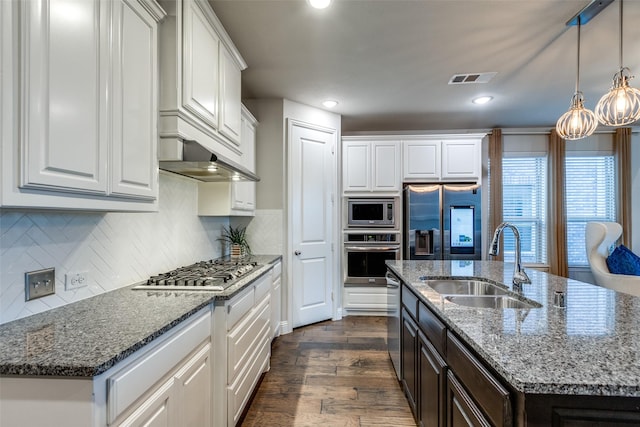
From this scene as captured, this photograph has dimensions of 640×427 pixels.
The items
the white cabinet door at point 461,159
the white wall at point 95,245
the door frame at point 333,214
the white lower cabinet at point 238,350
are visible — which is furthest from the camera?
the white cabinet door at point 461,159

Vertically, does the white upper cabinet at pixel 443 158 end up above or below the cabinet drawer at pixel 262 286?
above

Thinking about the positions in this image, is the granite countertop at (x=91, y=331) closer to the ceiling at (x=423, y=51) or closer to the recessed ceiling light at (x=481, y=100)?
the ceiling at (x=423, y=51)

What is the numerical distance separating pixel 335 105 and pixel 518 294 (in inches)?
116

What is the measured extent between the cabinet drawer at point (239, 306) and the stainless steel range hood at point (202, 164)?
82cm

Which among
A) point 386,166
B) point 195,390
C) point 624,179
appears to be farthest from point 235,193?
point 624,179

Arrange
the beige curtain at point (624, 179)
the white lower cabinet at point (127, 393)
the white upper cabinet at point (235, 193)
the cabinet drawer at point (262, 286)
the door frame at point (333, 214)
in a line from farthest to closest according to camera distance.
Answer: the beige curtain at point (624, 179)
the door frame at point (333, 214)
the white upper cabinet at point (235, 193)
the cabinet drawer at point (262, 286)
the white lower cabinet at point (127, 393)

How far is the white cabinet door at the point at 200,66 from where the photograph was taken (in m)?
1.74

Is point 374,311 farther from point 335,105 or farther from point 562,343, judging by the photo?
point 562,343

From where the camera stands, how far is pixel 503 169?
191 inches

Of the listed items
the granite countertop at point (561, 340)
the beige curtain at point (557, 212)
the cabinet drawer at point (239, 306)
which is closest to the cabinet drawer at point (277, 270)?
the cabinet drawer at point (239, 306)

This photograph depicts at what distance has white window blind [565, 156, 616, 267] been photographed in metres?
4.73

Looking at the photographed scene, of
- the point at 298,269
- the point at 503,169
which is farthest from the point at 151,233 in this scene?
the point at 503,169

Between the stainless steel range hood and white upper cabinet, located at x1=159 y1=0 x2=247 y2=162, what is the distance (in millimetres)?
50

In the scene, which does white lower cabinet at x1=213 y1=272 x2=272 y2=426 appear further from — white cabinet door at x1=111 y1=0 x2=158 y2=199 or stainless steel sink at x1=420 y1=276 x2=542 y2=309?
stainless steel sink at x1=420 y1=276 x2=542 y2=309
